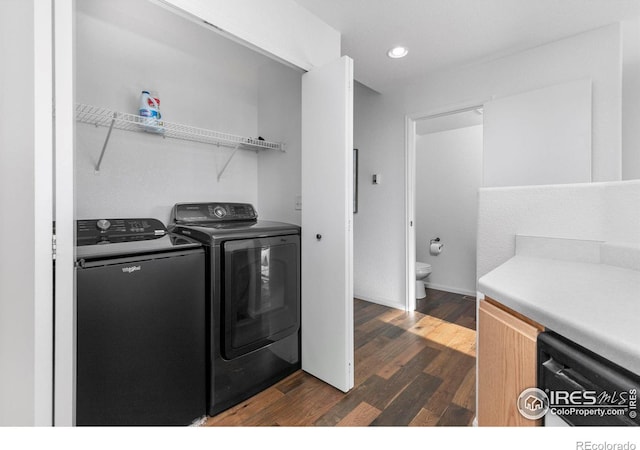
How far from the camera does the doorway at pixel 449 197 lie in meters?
3.67

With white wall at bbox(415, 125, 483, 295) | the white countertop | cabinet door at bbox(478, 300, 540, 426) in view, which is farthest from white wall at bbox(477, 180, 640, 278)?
white wall at bbox(415, 125, 483, 295)

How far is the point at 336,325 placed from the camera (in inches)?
70.3

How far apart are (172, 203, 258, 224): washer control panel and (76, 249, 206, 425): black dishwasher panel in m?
0.65

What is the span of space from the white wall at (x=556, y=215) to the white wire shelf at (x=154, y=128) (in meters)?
1.55

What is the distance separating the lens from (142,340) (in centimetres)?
123

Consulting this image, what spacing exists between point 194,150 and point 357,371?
6.43 feet

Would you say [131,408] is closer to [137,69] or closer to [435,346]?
[137,69]

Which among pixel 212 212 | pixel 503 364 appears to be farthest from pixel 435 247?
pixel 503 364

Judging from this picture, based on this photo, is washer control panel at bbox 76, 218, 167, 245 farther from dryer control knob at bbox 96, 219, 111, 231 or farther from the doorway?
the doorway

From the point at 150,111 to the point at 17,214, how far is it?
45.3 inches

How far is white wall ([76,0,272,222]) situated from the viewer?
5.47 ft

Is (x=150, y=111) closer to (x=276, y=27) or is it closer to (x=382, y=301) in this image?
(x=276, y=27)

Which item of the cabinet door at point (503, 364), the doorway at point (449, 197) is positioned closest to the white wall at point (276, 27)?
the cabinet door at point (503, 364)

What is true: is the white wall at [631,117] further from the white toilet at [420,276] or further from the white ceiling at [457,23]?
the white toilet at [420,276]
